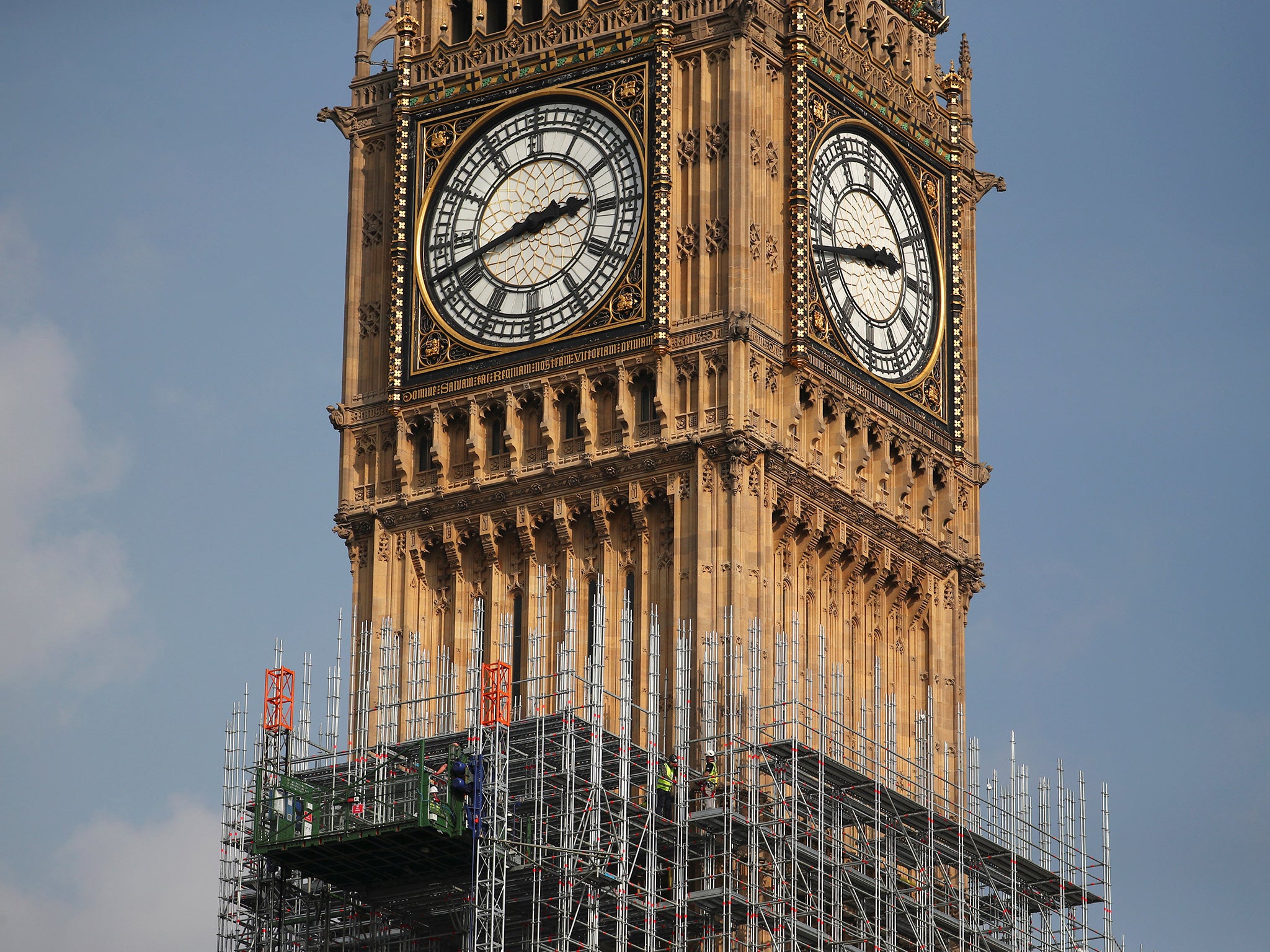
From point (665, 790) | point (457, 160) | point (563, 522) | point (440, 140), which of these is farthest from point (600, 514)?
point (440, 140)

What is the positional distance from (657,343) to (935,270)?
784 centimetres

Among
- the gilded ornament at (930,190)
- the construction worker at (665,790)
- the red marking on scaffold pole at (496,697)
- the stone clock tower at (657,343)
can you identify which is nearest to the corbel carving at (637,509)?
the stone clock tower at (657,343)

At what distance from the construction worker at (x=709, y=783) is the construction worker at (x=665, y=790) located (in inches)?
20.0

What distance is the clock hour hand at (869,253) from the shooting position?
287 feet

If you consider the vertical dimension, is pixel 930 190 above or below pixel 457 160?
above

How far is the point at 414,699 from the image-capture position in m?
82.9

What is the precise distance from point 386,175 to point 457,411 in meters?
5.66

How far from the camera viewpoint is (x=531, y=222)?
87312 mm

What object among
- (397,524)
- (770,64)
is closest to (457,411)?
(397,524)

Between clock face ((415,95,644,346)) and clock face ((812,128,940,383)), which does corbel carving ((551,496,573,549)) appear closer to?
clock face ((415,95,644,346))

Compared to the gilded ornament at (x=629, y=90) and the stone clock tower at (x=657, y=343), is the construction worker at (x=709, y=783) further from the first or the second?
the gilded ornament at (x=629, y=90)

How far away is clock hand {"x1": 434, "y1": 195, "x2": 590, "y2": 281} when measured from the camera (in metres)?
87.1

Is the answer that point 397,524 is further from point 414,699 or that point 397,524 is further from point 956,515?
point 956,515

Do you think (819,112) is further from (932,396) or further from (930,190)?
(932,396)
